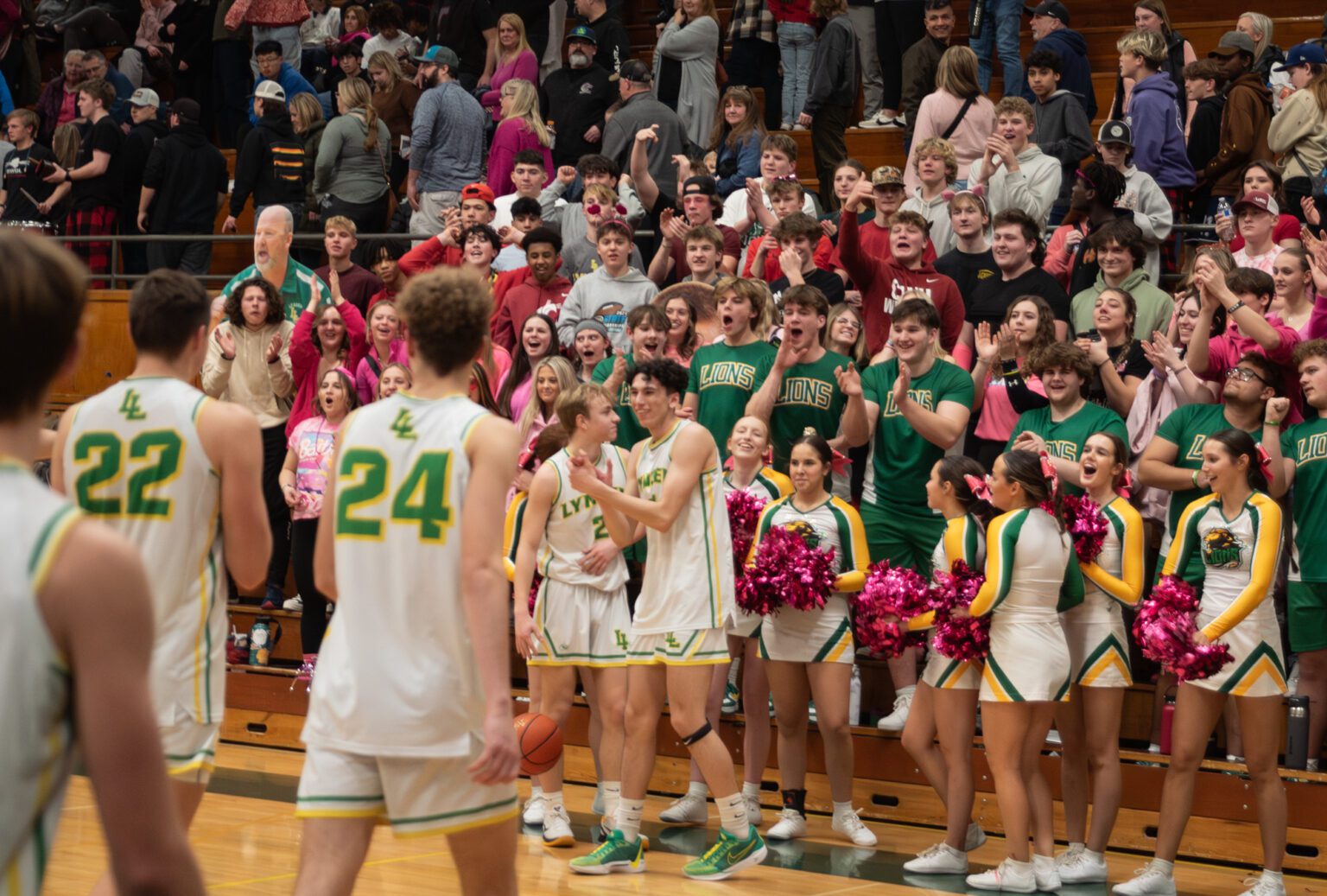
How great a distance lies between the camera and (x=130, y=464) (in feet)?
13.2

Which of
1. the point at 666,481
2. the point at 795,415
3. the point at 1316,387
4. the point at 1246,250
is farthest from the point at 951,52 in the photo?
the point at 666,481

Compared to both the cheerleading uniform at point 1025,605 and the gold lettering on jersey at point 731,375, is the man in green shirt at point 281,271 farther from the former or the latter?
the cheerleading uniform at point 1025,605

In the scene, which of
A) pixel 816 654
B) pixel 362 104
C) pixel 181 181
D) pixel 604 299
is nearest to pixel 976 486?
pixel 816 654

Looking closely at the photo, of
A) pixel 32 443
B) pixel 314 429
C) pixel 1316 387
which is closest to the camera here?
pixel 32 443

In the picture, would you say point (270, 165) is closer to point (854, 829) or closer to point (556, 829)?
point (556, 829)

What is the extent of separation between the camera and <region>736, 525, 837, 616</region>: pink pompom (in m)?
6.89

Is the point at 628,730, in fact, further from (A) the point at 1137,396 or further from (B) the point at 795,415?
(A) the point at 1137,396

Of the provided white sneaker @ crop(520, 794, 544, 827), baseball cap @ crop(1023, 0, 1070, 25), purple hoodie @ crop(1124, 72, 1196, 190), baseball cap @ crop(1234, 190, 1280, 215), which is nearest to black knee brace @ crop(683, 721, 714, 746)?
white sneaker @ crop(520, 794, 544, 827)

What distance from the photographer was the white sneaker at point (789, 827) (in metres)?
7.11

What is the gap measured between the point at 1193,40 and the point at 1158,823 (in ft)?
29.8

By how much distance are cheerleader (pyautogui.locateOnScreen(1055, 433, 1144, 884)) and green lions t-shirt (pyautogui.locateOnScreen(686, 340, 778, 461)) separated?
1.78 metres

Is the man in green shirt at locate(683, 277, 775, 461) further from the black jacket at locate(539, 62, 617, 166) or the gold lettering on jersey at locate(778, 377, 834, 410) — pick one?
the black jacket at locate(539, 62, 617, 166)

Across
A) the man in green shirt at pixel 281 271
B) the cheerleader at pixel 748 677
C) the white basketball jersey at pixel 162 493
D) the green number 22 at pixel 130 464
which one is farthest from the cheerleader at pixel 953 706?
the man in green shirt at pixel 281 271

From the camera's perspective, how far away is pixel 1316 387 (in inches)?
263
